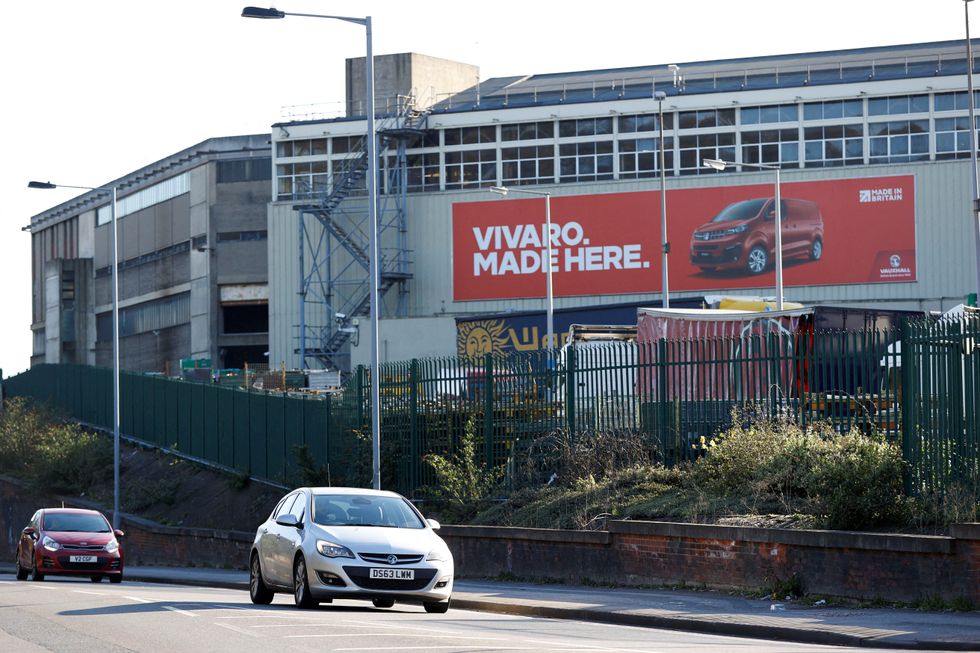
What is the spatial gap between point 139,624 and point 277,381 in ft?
139

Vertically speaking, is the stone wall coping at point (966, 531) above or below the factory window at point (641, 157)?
below

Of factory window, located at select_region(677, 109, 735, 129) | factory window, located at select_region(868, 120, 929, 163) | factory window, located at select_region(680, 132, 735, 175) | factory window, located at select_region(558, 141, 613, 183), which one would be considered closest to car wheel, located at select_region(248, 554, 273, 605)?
factory window, located at select_region(680, 132, 735, 175)

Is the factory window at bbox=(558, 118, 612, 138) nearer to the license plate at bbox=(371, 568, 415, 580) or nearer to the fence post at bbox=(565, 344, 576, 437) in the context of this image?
the fence post at bbox=(565, 344, 576, 437)

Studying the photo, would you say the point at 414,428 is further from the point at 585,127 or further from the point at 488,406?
the point at 585,127

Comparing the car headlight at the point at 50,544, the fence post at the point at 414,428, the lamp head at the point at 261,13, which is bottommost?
the car headlight at the point at 50,544

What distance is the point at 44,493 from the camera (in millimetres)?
44875

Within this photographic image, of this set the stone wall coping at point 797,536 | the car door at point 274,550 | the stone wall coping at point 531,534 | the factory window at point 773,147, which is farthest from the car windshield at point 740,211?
the car door at point 274,550

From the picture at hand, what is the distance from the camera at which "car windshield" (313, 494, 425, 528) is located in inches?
667

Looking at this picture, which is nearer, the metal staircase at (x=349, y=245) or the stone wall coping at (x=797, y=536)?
the stone wall coping at (x=797, y=536)

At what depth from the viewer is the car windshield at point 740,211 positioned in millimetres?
64750

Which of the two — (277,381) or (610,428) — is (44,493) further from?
(610,428)

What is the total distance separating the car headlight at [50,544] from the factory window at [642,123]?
47006 mm

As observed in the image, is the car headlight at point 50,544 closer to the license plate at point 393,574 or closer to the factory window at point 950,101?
the license plate at point 393,574

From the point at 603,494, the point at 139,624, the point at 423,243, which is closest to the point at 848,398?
the point at 603,494
